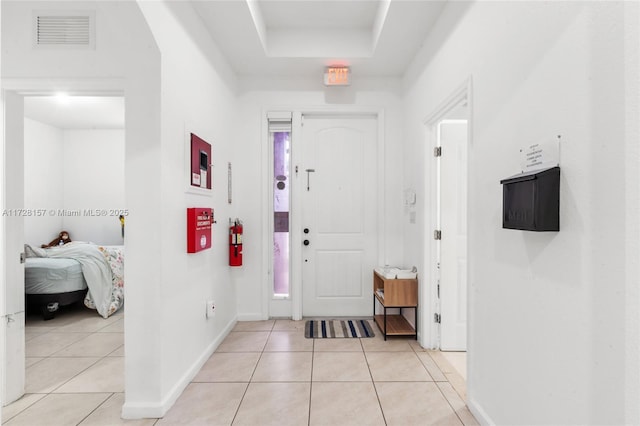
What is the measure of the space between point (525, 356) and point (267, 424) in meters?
1.45

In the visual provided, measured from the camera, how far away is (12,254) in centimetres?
203

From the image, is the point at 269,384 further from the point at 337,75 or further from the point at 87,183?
the point at 87,183

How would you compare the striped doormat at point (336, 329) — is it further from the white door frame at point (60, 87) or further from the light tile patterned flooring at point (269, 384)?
the white door frame at point (60, 87)

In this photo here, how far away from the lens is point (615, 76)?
100 centimetres

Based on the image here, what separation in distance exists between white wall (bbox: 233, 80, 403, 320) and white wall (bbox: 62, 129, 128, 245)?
316 centimetres

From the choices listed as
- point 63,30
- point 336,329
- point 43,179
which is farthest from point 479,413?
point 43,179

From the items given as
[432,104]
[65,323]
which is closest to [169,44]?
[432,104]

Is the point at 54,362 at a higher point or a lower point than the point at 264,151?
lower

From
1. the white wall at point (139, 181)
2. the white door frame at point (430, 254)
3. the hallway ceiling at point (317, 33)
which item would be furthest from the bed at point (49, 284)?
the white door frame at point (430, 254)

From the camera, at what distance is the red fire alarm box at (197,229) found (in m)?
2.23

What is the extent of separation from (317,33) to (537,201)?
2729mm

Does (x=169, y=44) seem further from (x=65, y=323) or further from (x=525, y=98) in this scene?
(x=65, y=323)

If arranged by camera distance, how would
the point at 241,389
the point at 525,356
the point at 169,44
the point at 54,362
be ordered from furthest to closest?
the point at 54,362 → the point at 241,389 → the point at 169,44 → the point at 525,356

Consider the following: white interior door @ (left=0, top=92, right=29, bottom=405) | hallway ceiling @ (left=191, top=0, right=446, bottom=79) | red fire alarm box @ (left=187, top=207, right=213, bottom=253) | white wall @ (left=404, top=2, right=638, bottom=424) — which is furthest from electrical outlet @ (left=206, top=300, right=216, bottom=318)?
hallway ceiling @ (left=191, top=0, right=446, bottom=79)
